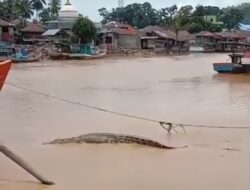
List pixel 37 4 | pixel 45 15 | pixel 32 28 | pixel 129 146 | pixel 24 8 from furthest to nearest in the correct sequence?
pixel 45 15 < pixel 37 4 < pixel 24 8 < pixel 32 28 < pixel 129 146

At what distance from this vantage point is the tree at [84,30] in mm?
54406

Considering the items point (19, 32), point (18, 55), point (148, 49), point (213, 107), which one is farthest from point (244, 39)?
point (213, 107)

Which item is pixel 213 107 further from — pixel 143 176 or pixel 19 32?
pixel 19 32

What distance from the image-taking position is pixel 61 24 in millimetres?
62531

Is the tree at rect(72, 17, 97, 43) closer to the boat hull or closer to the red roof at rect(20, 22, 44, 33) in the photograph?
the red roof at rect(20, 22, 44, 33)

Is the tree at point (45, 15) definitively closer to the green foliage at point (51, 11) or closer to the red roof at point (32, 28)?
the green foliage at point (51, 11)

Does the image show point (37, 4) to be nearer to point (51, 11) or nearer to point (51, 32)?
point (51, 11)

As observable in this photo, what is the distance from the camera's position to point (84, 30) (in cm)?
5503

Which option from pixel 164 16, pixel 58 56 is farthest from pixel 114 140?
pixel 164 16

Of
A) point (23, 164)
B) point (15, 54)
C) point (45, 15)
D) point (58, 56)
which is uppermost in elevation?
point (45, 15)

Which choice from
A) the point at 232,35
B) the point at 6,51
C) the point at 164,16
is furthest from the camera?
the point at 164,16

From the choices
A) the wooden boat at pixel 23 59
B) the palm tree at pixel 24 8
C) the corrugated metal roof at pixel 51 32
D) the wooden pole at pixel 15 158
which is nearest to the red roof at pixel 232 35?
the corrugated metal roof at pixel 51 32

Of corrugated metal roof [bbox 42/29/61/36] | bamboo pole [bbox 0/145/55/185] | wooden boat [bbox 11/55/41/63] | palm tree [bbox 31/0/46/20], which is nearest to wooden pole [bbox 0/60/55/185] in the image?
bamboo pole [bbox 0/145/55/185]

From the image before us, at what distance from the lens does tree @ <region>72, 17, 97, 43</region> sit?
54.4 metres
